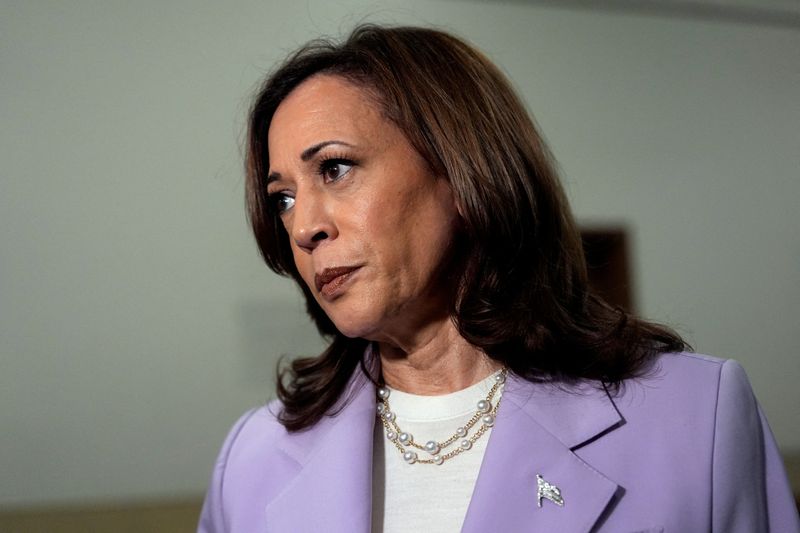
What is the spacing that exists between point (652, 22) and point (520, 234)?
200 centimetres

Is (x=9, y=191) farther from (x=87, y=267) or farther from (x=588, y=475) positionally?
(x=588, y=475)

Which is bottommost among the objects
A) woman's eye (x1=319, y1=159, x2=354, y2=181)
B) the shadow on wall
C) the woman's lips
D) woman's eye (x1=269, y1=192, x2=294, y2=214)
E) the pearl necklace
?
the shadow on wall

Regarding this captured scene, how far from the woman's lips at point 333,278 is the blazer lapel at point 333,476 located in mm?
230

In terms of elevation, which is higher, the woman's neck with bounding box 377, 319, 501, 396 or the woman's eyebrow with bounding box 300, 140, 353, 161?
the woman's eyebrow with bounding box 300, 140, 353, 161

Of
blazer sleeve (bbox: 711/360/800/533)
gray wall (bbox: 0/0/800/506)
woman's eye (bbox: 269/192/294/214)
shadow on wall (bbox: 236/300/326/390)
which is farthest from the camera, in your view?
shadow on wall (bbox: 236/300/326/390)

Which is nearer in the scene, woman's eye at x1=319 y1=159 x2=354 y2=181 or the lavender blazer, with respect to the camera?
the lavender blazer

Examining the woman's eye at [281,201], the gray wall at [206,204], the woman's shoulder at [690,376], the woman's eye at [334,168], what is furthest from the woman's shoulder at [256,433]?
the gray wall at [206,204]

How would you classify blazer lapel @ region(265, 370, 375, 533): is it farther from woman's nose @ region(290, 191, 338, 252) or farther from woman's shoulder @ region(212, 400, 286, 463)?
woman's nose @ region(290, 191, 338, 252)

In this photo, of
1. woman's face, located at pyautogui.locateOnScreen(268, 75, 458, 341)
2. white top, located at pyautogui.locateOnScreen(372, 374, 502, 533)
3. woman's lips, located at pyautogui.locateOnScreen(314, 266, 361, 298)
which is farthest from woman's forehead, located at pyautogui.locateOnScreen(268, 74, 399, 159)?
white top, located at pyautogui.locateOnScreen(372, 374, 502, 533)

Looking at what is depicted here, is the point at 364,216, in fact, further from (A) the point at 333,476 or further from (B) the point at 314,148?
(A) the point at 333,476

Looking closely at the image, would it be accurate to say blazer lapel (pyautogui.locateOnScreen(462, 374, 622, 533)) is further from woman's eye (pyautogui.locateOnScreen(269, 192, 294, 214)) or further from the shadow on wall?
the shadow on wall

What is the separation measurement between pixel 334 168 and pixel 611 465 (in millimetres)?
574

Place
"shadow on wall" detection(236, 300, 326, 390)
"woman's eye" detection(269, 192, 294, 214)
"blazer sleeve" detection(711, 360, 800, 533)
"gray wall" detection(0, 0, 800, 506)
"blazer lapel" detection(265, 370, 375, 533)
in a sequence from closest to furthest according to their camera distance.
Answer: "blazer sleeve" detection(711, 360, 800, 533) → "blazer lapel" detection(265, 370, 375, 533) → "woman's eye" detection(269, 192, 294, 214) → "gray wall" detection(0, 0, 800, 506) → "shadow on wall" detection(236, 300, 326, 390)

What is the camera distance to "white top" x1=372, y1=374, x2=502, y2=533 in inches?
45.9
